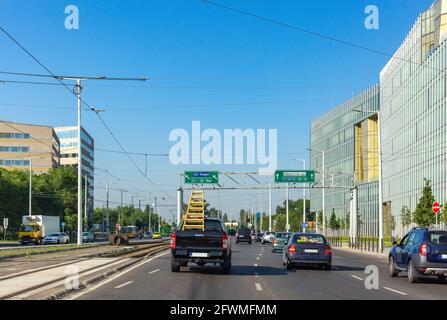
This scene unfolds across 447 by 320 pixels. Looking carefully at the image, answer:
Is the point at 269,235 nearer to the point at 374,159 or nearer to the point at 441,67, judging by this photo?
the point at 441,67

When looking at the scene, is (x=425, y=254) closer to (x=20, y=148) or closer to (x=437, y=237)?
(x=437, y=237)

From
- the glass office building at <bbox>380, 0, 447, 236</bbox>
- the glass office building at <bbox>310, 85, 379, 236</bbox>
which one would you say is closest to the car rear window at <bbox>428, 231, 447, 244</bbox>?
the glass office building at <bbox>380, 0, 447, 236</bbox>

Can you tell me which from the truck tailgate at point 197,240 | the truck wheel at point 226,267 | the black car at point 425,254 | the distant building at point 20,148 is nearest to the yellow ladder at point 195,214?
the truck tailgate at point 197,240

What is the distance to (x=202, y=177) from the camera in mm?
67250

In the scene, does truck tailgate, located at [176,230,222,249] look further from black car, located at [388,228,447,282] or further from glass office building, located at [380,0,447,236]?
glass office building, located at [380,0,447,236]

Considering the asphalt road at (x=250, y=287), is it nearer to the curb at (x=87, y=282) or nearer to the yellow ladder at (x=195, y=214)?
the curb at (x=87, y=282)

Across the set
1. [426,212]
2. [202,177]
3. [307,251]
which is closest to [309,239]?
[307,251]

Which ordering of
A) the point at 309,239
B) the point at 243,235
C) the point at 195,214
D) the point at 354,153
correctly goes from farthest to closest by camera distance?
the point at 354,153, the point at 243,235, the point at 195,214, the point at 309,239

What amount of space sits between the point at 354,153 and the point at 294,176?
36790 millimetres

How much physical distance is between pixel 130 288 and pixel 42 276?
4.56 m

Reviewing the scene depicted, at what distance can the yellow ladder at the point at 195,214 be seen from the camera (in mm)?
23797

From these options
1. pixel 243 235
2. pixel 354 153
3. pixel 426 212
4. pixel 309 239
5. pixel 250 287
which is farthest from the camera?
pixel 354 153

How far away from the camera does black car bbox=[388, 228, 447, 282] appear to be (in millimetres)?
19375

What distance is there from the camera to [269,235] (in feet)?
233
